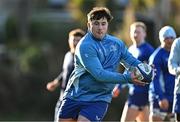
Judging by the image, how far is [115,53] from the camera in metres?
11.1

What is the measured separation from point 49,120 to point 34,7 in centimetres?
939

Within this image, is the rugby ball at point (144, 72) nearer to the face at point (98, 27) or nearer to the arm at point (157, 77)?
the face at point (98, 27)

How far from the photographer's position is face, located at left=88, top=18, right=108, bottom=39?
1080 centimetres

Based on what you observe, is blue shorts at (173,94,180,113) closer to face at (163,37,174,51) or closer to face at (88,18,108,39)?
face at (163,37,174,51)

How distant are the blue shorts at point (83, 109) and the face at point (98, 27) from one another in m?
0.87

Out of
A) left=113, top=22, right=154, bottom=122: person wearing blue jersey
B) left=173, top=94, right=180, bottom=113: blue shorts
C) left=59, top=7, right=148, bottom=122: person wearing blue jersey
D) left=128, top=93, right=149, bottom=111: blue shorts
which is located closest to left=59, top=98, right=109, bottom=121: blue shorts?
left=59, top=7, right=148, bottom=122: person wearing blue jersey

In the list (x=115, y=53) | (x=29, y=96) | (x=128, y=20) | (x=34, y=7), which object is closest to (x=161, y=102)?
(x=115, y=53)

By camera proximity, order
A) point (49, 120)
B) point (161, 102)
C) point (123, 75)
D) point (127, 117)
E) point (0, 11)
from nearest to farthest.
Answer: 1. point (123, 75)
2. point (161, 102)
3. point (127, 117)
4. point (49, 120)
5. point (0, 11)

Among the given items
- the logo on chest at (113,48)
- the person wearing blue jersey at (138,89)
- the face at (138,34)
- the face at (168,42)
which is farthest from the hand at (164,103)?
the logo on chest at (113,48)

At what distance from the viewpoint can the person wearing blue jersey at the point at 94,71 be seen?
10758 millimetres

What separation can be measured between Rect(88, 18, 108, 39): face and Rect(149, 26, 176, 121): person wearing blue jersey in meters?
2.86

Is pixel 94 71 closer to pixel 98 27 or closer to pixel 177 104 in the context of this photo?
pixel 98 27

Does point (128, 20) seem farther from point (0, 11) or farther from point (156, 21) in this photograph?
point (0, 11)

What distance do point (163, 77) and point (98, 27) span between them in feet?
10.8
